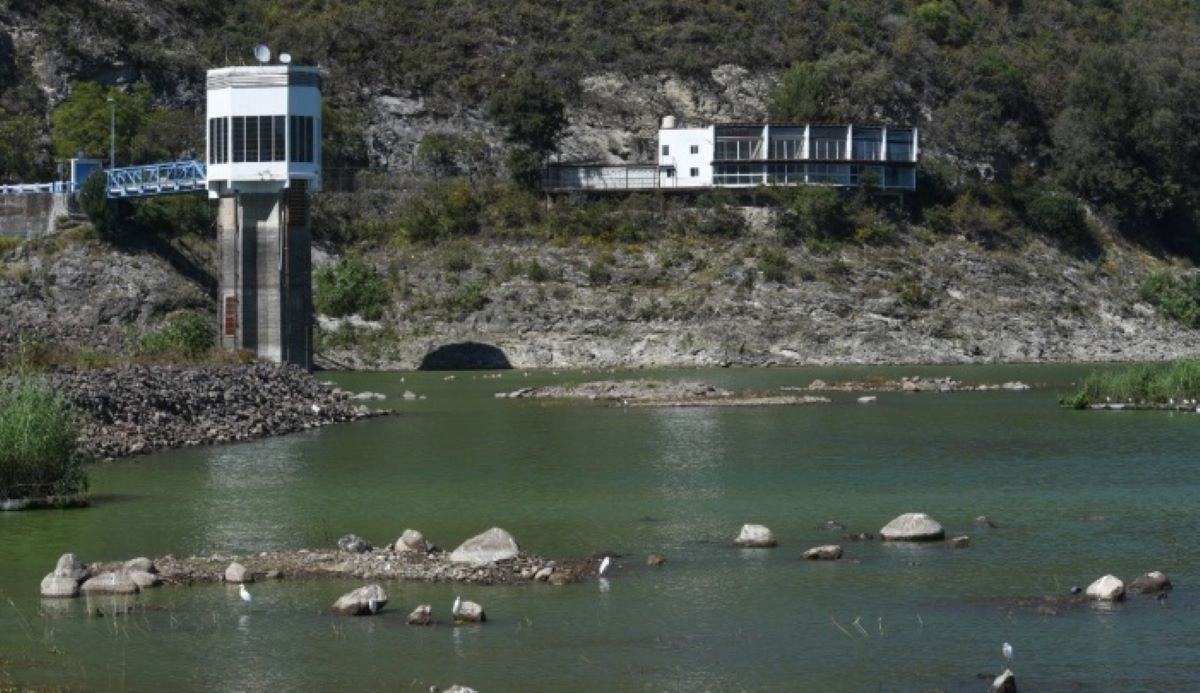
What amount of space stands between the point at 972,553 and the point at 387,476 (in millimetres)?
24017

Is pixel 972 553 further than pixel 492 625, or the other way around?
pixel 972 553

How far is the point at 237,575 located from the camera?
40719mm

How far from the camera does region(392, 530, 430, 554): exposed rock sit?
4296 cm

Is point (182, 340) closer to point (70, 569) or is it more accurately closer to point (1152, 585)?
point (70, 569)

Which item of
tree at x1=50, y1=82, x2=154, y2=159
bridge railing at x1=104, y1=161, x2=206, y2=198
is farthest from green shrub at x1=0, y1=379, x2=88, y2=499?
tree at x1=50, y1=82, x2=154, y2=159

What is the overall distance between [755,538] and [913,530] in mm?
3744

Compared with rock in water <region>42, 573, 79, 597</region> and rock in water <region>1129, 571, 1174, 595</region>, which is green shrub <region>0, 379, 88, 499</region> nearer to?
rock in water <region>42, 573, 79, 597</region>

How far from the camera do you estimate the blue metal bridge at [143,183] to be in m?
126

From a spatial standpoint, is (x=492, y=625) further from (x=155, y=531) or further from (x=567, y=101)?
(x=567, y=101)

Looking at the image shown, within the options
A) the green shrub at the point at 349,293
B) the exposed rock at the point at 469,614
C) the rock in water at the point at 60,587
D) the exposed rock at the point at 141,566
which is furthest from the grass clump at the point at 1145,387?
the rock in water at the point at 60,587

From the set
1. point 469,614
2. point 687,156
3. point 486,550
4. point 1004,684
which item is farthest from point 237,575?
point 687,156

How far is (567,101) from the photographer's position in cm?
16650

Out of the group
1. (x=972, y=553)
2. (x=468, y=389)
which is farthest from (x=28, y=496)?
(x=468, y=389)

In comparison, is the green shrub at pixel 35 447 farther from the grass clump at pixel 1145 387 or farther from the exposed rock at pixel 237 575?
the grass clump at pixel 1145 387
